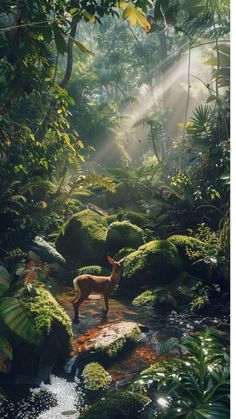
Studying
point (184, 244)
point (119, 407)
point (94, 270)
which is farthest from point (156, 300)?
point (119, 407)

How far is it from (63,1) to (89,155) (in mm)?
17833

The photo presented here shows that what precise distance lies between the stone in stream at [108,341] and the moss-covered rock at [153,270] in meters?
2.45

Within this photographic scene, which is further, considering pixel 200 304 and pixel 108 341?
pixel 200 304

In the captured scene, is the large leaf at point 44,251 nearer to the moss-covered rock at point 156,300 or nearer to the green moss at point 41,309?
the moss-covered rock at point 156,300

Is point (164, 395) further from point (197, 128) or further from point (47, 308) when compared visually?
point (197, 128)

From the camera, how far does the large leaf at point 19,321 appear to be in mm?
4801

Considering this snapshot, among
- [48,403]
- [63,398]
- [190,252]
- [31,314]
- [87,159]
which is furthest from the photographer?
[87,159]

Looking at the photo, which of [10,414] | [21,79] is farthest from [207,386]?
[21,79]

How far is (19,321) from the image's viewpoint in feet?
16.0

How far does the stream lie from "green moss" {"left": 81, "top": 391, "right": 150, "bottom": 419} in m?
0.26

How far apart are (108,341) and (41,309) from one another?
0.98 meters

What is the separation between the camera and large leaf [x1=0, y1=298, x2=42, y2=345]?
4801mm

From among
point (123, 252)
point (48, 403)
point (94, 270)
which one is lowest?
point (48, 403)

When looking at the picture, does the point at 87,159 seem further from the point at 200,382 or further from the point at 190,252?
the point at 200,382
